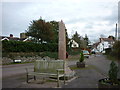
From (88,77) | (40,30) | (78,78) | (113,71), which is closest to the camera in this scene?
(113,71)

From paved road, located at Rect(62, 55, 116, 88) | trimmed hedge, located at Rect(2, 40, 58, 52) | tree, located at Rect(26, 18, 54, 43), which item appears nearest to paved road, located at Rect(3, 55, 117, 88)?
paved road, located at Rect(62, 55, 116, 88)

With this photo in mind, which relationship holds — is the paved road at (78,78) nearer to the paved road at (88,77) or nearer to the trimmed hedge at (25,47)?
the paved road at (88,77)

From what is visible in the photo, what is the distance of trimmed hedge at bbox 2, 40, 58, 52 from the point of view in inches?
1028

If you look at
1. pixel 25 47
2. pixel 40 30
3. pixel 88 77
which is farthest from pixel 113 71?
pixel 40 30

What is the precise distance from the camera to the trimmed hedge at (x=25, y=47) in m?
26.1

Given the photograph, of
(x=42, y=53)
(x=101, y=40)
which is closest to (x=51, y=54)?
(x=42, y=53)

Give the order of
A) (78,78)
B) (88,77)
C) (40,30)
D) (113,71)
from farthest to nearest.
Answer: (40,30) → (88,77) → (78,78) → (113,71)

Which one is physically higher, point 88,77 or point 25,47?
point 25,47

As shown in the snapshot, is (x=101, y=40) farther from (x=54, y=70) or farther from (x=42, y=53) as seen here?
(x=54, y=70)

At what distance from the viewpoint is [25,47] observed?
30172 mm

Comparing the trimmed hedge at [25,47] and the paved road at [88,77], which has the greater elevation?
the trimmed hedge at [25,47]

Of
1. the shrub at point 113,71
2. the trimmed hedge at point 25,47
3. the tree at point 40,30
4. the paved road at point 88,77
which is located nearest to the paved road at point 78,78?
the paved road at point 88,77

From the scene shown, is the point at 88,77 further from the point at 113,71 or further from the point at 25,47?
the point at 25,47

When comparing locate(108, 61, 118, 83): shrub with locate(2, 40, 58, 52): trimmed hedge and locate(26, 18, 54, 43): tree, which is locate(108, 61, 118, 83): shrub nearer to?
locate(2, 40, 58, 52): trimmed hedge
